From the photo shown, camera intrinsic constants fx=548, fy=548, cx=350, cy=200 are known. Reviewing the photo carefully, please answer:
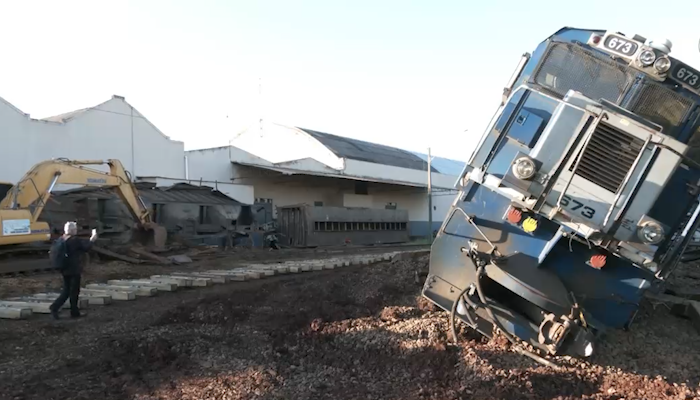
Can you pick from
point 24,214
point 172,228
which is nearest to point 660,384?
point 24,214

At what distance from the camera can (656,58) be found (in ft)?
17.9

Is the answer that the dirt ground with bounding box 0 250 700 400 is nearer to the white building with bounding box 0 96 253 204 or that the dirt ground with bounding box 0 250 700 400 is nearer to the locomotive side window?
the locomotive side window

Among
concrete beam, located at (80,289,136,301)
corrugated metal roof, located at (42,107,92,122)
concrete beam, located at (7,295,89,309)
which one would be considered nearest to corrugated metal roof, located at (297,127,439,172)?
corrugated metal roof, located at (42,107,92,122)

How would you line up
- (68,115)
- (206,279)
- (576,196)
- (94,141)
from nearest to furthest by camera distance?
(576,196)
(206,279)
(94,141)
(68,115)

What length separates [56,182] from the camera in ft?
46.3

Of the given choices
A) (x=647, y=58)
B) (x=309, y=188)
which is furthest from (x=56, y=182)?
(x=309, y=188)

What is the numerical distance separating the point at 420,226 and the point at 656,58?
36.4 metres

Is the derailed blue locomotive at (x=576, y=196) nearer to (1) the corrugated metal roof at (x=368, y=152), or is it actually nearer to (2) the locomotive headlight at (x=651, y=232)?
(2) the locomotive headlight at (x=651, y=232)

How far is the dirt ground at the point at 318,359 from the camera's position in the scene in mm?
4730

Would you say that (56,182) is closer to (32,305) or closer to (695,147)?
(32,305)

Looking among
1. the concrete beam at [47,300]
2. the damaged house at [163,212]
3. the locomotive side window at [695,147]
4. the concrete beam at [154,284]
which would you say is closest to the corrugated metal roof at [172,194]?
the damaged house at [163,212]

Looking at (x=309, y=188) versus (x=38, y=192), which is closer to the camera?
(x=38, y=192)

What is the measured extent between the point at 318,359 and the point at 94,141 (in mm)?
21146

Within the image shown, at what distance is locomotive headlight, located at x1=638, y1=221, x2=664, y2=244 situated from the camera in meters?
5.02
